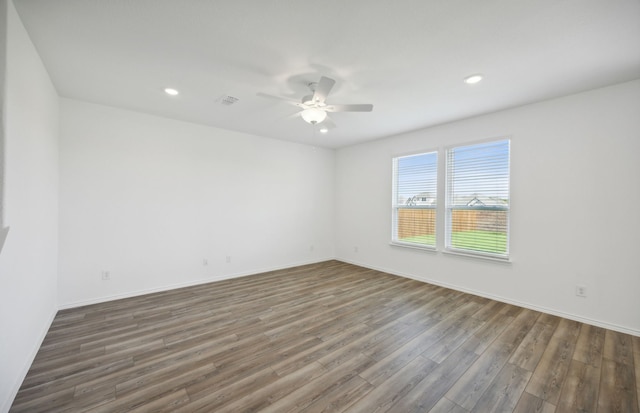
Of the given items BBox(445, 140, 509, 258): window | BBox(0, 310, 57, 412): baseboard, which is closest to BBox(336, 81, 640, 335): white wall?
BBox(445, 140, 509, 258): window

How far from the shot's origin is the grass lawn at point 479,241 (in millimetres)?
3633

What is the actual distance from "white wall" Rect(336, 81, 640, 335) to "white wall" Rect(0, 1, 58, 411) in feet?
16.0

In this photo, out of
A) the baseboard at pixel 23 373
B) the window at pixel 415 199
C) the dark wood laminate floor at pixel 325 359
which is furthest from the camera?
the window at pixel 415 199

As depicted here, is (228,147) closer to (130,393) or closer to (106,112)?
(106,112)

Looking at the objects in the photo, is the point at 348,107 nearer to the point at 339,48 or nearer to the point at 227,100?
the point at 339,48

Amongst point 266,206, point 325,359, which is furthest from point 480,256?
point 266,206

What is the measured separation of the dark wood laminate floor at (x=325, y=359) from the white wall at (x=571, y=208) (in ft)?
1.02

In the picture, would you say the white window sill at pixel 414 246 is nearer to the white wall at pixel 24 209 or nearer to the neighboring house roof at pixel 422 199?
the neighboring house roof at pixel 422 199

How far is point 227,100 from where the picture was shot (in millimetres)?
3244

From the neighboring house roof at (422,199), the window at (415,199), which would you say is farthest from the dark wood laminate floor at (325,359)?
the neighboring house roof at (422,199)

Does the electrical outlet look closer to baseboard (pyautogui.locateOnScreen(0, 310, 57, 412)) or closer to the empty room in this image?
the empty room

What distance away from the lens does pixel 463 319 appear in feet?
9.92

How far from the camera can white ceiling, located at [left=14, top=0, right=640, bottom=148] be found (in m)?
1.74

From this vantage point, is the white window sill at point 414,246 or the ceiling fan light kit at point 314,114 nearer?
the ceiling fan light kit at point 314,114
